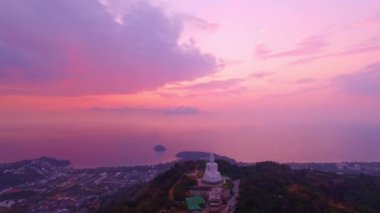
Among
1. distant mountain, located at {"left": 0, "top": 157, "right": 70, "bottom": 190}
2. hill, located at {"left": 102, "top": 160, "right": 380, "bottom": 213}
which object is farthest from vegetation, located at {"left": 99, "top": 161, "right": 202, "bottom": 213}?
distant mountain, located at {"left": 0, "top": 157, "right": 70, "bottom": 190}

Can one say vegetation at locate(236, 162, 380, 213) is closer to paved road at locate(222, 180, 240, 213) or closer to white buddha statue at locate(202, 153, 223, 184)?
paved road at locate(222, 180, 240, 213)

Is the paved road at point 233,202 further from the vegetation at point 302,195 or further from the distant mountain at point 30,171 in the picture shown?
the distant mountain at point 30,171

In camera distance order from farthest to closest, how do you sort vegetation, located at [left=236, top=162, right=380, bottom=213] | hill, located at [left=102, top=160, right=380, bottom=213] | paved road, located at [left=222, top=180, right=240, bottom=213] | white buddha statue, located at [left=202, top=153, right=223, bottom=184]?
white buddha statue, located at [left=202, top=153, right=223, bottom=184] < hill, located at [left=102, top=160, right=380, bottom=213] < vegetation, located at [left=236, top=162, right=380, bottom=213] < paved road, located at [left=222, top=180, right=240, bottom=213]

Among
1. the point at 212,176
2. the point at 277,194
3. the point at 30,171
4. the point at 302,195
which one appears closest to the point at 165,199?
the point at 212,176

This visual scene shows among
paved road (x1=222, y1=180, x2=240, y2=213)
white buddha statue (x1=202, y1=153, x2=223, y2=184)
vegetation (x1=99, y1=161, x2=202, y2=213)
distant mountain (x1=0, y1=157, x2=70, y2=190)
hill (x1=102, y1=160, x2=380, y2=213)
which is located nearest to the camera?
paved road (x1=222, y1=180, x2=240, y2=213)

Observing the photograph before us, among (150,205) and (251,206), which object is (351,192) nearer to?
(251,206)

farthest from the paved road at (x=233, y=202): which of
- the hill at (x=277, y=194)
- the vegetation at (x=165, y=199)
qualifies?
the vegetation at (x=165, y=199)

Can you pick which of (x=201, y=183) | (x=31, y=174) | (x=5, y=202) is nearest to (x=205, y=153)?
(x=31, y=174)

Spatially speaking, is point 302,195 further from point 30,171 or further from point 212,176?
point 30,171
